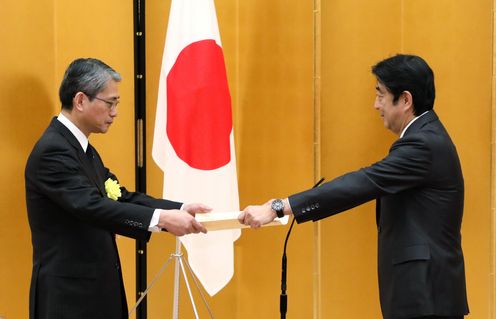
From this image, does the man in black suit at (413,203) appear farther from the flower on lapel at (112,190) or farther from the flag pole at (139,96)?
the flag pole at (139,96)

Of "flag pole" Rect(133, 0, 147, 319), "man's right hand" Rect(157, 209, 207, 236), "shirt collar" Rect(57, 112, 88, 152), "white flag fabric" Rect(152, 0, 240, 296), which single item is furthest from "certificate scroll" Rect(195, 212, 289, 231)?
"flag pole" Rect(133, 0, 147, 319)

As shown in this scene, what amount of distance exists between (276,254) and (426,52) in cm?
139

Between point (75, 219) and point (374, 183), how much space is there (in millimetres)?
1007

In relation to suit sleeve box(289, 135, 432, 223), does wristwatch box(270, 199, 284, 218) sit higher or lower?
lower

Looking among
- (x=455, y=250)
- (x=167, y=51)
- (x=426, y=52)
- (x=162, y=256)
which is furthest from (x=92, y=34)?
(x=455, y=250)

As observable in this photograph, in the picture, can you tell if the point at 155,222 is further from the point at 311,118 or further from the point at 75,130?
the point at 311,118

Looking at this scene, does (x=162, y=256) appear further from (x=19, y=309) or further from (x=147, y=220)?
(x=147, y=220)

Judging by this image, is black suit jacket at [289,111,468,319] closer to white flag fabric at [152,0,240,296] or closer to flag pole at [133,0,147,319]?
white flag fabric at [152,0,240,296]

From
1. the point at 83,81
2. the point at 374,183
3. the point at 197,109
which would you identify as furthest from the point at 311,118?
the point at 83,81

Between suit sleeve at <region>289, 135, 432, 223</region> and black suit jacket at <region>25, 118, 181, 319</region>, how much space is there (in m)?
0.56

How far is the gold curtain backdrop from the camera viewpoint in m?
3.89

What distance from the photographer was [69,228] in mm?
2422

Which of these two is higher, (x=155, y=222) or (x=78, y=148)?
(x=78, y=148)

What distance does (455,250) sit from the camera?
244 centimetres
